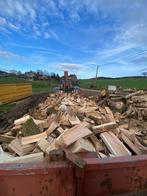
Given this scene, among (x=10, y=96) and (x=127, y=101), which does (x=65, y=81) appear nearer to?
(x=10, y=96)

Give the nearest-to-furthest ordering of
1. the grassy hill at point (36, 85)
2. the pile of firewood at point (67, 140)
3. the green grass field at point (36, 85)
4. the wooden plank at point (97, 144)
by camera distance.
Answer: the pile of firewood at point (67, 140) → the wooden plank at point (97, 144) → the green grass field at point (36, 85) → the grassy hill at point (36, 85)

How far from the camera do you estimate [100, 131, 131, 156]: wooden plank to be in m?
4.24

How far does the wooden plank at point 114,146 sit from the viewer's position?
4.24 m

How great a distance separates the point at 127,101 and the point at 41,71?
130 feet

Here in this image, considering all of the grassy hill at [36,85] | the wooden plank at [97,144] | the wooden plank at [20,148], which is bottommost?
the grassy hill at [36,85]

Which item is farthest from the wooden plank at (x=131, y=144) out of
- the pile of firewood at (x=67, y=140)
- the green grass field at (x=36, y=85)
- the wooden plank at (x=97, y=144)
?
the green grass field at (x=36, y=85)

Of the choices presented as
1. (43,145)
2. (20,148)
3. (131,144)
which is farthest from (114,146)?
(20,148)

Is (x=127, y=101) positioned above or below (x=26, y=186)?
below

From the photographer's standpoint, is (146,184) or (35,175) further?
(146,184)

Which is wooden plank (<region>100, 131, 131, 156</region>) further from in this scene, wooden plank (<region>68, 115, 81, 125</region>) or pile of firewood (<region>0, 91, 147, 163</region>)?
wooden plank (<region>68, 115, 81, 125</region>)

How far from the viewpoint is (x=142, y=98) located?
1151cm

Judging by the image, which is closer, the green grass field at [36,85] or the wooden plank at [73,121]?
the wooden plank at [73,121]

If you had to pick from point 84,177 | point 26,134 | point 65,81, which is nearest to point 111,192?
point 84,177

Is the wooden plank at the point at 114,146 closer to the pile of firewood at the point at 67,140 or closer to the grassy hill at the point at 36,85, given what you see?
the pile of firewood at the point at 67,140
